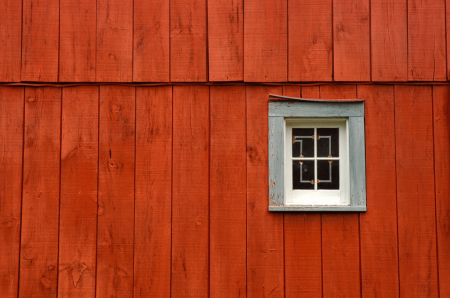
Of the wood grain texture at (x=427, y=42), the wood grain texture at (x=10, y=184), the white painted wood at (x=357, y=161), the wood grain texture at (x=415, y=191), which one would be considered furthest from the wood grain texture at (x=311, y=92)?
the wood grain texture at (x=10, y=184)

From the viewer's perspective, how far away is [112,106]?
2.87 m

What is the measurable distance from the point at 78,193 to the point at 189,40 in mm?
1434

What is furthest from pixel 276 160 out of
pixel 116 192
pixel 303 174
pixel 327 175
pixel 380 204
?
pixel 116 192

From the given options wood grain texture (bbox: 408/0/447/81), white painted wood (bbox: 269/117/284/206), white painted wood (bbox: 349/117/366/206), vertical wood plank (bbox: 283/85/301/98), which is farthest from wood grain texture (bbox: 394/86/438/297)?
white painted wood (bbox: 269/117/284/206)

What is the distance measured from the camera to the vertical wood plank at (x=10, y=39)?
2891mm

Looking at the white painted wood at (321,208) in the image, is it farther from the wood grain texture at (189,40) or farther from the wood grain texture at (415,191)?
A: the wood grain texture at (189,40)

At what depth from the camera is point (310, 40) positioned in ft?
9.34

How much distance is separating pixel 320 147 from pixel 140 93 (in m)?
1.44

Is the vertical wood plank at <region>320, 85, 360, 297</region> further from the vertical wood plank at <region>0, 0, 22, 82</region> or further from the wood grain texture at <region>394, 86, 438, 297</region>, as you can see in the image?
the vertical wood plank at <region>0, 0, 22, 82</region>

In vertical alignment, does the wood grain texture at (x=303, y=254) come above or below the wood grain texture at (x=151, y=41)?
below

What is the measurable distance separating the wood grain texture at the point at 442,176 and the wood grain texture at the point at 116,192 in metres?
2.26

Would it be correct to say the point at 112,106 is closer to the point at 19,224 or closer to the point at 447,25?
the point at 19,224

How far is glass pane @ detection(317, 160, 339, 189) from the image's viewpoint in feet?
9.36

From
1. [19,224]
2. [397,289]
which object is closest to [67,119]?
[19,224]
